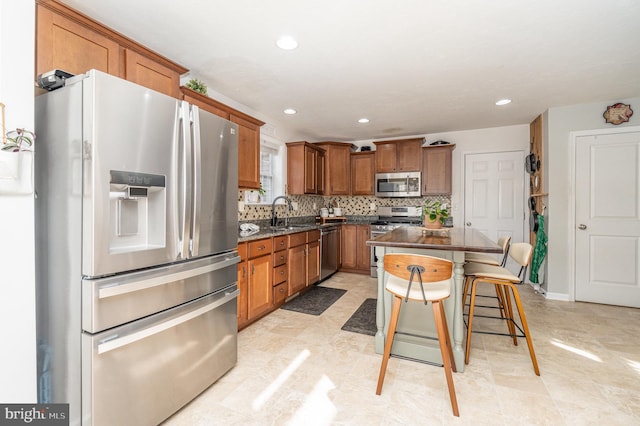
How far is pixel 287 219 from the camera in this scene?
469 cm

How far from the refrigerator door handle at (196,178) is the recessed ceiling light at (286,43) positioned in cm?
94

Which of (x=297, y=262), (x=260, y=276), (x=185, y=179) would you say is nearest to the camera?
(x=185, y=179)

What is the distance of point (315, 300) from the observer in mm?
3777

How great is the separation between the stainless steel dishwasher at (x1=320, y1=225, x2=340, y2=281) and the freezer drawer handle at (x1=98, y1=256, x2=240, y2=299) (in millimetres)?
2612

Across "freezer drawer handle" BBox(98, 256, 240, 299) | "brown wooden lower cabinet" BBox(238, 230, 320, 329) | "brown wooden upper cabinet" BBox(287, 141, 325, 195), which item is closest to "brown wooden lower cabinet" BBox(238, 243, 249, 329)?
"brown wooden lower cabinet" BBox(238, 230, 320, 329)

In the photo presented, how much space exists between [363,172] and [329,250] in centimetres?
169

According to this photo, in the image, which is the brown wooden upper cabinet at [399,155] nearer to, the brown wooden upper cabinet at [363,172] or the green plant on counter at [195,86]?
the brown wooden upper cabinet at [363,172]

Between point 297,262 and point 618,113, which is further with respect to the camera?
point 297,262

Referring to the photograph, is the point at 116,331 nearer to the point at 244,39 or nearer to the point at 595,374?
the point at 244,39

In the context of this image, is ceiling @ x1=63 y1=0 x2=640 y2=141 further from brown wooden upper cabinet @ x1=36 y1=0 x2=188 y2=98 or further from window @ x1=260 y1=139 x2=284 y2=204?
window @ x1=260 y1=139 x2=284 y2=204

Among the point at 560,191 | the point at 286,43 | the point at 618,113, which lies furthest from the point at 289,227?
the point at 618,113

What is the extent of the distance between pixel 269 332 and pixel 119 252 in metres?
1.79

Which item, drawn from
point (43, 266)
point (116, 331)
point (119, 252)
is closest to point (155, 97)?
point (119, 252)

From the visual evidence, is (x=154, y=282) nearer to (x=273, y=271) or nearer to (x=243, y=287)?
(x=243, y=287)
